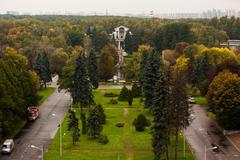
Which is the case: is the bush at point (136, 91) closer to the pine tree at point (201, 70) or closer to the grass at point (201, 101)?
the grass at point (201, 101)

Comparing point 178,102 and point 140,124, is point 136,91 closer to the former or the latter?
point 140,124

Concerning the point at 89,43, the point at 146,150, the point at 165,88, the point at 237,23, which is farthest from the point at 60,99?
the point at 237,23

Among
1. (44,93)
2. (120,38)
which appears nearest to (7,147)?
(44,93)

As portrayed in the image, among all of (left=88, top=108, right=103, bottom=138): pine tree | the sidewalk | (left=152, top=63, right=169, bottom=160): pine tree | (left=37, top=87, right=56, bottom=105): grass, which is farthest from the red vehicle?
the sidewalk

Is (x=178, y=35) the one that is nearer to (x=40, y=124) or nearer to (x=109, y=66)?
(x=109, y=66)

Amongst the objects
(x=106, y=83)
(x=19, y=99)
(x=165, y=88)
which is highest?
(x=165, y=88)

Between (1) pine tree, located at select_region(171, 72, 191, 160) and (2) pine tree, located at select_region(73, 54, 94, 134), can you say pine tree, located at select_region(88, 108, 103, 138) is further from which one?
(1) pine tree, located at select_region(171, 72, 191, 160)
